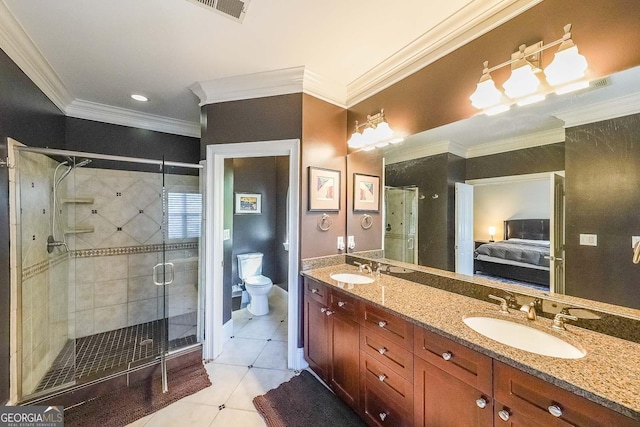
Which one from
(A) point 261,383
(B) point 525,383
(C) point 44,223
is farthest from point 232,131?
(B) point 525,383

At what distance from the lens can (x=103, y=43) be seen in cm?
183

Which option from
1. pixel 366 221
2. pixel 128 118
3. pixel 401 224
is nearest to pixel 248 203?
pixel 128 118

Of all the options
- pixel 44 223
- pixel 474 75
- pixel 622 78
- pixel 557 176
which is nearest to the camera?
pixel 622 78

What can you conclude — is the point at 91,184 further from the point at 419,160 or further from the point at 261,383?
the point at 419,160

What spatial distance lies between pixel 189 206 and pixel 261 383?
188 cm

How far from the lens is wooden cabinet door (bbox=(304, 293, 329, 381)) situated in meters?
1.99

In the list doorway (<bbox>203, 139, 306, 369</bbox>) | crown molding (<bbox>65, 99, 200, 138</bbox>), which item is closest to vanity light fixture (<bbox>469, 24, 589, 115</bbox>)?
doorway (<bbox>203, 139, 306, 369</bbox>)

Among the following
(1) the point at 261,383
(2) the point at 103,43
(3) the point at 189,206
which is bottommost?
(1) the point at 261,383

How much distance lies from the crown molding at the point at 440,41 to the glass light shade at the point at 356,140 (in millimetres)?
376

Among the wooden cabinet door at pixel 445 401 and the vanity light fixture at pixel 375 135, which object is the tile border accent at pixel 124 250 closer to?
the vanity light fixture at pixel 375 135

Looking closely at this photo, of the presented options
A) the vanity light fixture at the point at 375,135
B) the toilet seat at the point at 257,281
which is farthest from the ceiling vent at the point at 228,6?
the toilet seat at the point at 257,281

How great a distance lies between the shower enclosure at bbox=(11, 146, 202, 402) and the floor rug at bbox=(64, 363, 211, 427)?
0.16 meters

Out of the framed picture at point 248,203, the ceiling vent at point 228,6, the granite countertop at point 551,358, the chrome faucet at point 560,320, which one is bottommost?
the granite countertop at point 551,358

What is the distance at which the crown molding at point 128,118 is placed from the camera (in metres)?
2.86
